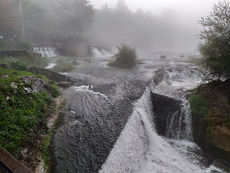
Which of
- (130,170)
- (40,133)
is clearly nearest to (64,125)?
(40,133)

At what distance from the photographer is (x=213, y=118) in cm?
682

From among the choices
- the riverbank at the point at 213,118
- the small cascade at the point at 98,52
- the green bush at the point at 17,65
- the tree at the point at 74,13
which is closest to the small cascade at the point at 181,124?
the riverbank at the point at 213,118

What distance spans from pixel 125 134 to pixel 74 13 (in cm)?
3568

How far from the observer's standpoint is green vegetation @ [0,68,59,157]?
427 cm

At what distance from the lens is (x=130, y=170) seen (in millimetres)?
5473

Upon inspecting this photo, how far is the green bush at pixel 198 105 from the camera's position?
23.7 feet

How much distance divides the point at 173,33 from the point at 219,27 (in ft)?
250

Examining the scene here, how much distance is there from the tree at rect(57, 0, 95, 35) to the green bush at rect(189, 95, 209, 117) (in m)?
34.0

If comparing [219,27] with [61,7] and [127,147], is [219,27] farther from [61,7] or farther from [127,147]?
[61,7]

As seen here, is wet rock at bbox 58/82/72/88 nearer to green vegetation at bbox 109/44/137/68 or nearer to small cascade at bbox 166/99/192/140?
small cascade at bbox 166/99/192/140

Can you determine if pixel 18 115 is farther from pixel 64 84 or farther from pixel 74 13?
pixel 74 13

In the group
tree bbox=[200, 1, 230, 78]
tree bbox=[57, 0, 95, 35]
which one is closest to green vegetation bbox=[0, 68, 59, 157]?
tree bbox=[200, 1, 230, 78]

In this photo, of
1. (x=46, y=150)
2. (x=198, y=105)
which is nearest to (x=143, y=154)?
(x=198, y=105)

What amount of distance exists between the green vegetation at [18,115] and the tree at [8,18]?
18.6 m
